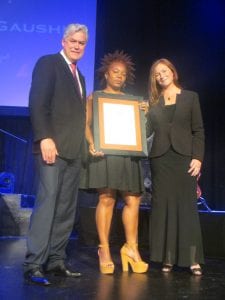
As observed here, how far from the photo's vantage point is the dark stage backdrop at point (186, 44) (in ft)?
14.0

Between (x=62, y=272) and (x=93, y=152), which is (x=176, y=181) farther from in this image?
(x=62, y=272)

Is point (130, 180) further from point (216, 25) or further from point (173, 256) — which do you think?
point (216, 25)

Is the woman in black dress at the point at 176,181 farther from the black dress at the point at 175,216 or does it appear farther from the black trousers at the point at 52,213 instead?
the black trousers at the point at 52,213

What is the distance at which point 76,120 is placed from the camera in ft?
6.51

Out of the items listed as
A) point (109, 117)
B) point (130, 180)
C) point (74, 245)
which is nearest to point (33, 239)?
point (130, 180)

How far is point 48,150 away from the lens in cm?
184

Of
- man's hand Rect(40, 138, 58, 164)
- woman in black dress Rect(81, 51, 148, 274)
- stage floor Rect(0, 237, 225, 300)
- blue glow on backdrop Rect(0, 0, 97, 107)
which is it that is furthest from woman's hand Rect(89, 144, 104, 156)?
blue glow on backdrop Rect(0, 0, 97, 107)

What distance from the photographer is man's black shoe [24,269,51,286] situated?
1.74 m

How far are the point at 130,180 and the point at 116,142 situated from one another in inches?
8.3

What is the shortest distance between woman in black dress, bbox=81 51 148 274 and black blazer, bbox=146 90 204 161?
17 cm

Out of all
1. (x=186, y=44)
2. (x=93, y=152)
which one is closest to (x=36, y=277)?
(x=93, y=152)

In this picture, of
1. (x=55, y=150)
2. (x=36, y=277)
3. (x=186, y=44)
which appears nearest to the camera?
(x=36, y=277)

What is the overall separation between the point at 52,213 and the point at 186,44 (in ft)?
9.85

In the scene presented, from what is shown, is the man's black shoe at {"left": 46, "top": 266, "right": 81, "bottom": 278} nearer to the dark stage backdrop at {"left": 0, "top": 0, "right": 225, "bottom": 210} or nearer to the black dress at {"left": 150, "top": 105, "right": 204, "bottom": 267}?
the black dress at {"left": 150, "top": 105, "right": 204, "bottom": 267}
